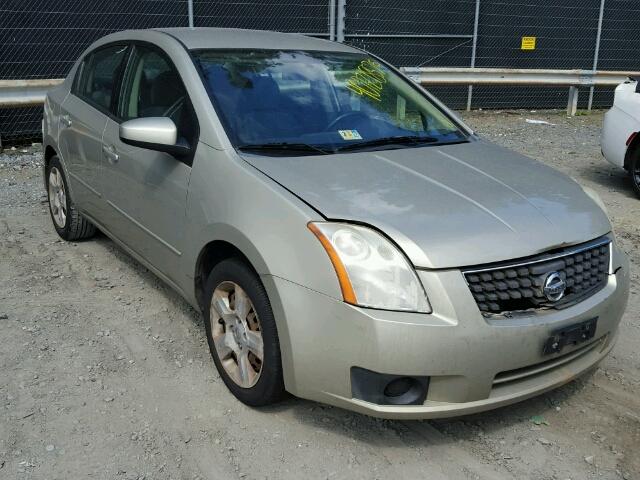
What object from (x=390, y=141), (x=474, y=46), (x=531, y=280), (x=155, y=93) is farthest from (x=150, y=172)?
(x=474, y=46)

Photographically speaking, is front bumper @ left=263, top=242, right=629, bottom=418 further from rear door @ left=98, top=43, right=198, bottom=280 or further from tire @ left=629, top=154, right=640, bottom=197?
tire @ left=629, top=154, right=640, bottom=197

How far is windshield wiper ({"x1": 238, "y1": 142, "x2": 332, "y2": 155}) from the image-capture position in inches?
131

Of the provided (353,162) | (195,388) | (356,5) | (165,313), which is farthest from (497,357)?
(356,5)

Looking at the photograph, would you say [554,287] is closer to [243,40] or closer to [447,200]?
[447,200]

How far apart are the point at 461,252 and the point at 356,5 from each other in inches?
355

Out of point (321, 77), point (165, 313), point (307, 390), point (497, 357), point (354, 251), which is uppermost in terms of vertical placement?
point (321, 77)

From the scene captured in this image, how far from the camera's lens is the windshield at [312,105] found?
348 cm

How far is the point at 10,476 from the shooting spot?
8.86 feet

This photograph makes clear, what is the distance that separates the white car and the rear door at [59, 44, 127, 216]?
5078 millimetres

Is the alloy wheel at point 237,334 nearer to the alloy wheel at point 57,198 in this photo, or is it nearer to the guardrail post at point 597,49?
the alloy wheel at point 57,198

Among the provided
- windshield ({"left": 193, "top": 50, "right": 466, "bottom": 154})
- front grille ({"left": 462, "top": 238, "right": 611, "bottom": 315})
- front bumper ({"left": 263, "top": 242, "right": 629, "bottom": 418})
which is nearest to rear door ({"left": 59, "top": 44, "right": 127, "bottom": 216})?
windshield ({"left": 193, "top": 50, "right": 466, "bottom": 154})

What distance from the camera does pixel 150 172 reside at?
373cm

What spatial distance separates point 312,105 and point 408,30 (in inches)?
325

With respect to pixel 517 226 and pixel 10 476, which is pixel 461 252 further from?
pixel 10 476
